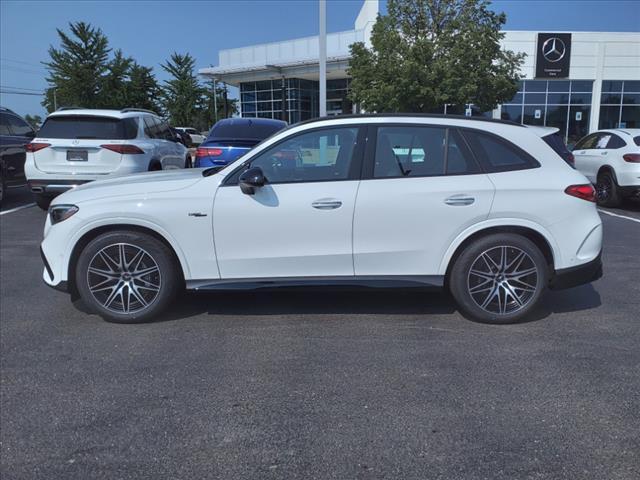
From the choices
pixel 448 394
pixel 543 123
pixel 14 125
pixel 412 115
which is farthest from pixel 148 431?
pixel 543 123

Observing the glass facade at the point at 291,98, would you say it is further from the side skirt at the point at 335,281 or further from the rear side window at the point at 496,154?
the side skirt at the point at 335,281

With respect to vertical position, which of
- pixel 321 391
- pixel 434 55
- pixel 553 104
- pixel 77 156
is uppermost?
pixel 434 55

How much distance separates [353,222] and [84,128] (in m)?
6.29

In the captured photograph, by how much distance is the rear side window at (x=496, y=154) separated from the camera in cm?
451

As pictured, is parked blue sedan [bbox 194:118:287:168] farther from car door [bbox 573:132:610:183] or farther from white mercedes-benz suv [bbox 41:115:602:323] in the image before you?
car door [bbox 573:132:610:183]

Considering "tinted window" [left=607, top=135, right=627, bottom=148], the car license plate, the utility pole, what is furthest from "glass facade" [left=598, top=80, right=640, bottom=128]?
the car license plate

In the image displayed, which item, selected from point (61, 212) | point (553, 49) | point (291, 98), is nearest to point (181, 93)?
point (291, 98)

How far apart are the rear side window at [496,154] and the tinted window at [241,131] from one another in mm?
5626

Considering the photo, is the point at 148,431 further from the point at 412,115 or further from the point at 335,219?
the point at 412,115

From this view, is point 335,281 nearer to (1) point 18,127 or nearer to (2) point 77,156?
(2) point 77,156

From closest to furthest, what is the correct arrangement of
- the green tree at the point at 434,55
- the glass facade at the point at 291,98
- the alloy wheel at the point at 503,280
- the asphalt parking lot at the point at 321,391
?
the asphalt parking lot at the point at 321,391
the alloy wheel at the point at 503,280
the green tree at the point at 434,55
the glass facade at the point at 291,98

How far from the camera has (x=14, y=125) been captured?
11.3 meters

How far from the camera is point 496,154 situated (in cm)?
454

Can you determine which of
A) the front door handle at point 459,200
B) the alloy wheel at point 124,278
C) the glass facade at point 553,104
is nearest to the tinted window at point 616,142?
the front door handle at point 459,200
